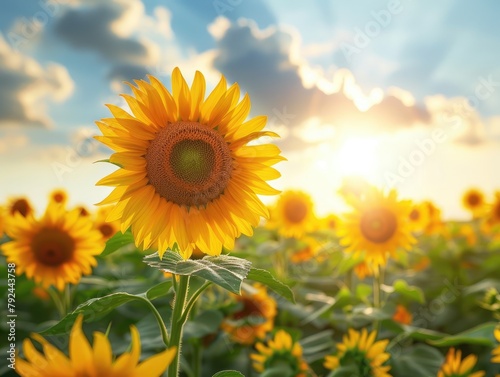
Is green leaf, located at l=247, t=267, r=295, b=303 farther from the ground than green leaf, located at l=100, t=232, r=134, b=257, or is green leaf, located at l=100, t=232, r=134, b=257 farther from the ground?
green leaf, located at l=100, t=232, r=134, b=257

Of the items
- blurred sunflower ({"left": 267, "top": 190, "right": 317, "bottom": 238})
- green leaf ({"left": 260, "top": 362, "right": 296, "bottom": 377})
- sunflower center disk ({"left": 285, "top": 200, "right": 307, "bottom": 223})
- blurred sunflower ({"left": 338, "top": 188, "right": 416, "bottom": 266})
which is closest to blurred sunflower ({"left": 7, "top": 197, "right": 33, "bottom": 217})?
blurred sunflower ({"left": 267, "top": 190, "right": 317, "bottom": 238})

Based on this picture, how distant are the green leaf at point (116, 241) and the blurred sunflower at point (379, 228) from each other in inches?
98.5

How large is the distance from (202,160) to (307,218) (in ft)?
15.5

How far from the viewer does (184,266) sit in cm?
156

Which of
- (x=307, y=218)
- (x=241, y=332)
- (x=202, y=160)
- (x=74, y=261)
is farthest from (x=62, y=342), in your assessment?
(x=307, y=218)

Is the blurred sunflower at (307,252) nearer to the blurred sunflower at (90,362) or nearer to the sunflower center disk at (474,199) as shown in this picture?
the sunflower center disk at (474,199)

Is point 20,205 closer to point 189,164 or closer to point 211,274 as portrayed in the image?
point 189,164

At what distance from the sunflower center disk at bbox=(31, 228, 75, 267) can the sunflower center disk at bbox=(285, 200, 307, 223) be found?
3267 mm

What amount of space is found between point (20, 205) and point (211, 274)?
6188mm

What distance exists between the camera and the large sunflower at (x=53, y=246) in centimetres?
375

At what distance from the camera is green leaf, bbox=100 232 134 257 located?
6.42ft

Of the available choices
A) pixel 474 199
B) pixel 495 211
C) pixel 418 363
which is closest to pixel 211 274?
pixel 418 363

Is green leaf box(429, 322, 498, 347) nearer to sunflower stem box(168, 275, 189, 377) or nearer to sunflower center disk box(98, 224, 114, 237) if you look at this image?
sunflower stem box(168, 275, 189, 377)

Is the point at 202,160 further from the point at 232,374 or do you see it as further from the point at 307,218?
the point at 307,218
